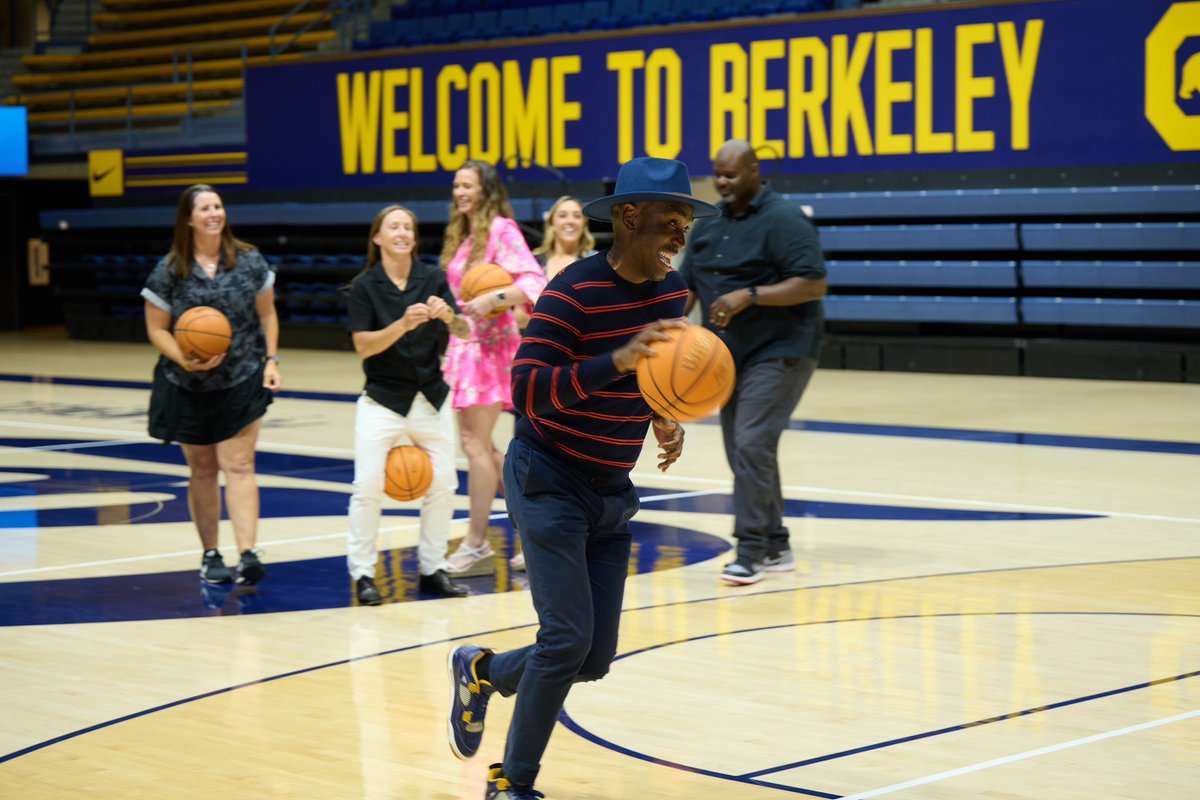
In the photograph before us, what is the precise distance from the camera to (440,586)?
22.1 ft

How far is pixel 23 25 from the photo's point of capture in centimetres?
2988

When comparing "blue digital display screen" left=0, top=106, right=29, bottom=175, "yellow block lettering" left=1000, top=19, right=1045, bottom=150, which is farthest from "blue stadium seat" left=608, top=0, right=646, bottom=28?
"blue digital display screen" left=0, top=106, right=29, bottom=175

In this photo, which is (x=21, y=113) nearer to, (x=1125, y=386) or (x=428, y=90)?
(x=428, y=90)

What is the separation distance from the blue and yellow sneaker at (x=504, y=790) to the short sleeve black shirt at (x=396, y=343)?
113 inches

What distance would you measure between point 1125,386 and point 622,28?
25.3 ft

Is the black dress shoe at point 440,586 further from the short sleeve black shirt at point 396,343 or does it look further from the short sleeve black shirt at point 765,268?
the short sleeve black shirt at point 765,268

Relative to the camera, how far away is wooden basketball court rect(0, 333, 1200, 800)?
14.4 ft

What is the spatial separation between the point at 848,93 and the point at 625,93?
282 centimetres

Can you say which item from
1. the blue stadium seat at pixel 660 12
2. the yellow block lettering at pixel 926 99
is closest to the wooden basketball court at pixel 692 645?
the yellow block lettering at pixel 926 99

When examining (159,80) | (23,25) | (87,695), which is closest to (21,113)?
(159,80)

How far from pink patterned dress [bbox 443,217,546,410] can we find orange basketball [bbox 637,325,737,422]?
331 centimetres

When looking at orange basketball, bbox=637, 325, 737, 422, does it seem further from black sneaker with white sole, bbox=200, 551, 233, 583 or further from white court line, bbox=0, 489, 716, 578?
black sneaker with white sole, bbox=200, 551, 233, 583

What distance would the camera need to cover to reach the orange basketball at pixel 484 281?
6988mm

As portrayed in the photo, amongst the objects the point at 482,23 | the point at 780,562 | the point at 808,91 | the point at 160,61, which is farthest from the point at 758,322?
the point at 160,61
